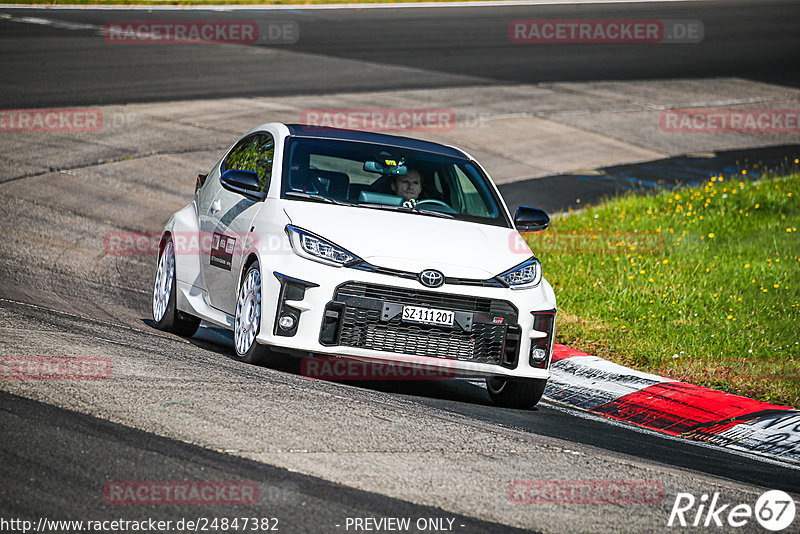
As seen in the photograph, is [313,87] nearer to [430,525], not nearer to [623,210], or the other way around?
[623,210]

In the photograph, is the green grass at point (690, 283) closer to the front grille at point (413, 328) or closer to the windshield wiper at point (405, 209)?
the windshield wiper at point (405, 209)

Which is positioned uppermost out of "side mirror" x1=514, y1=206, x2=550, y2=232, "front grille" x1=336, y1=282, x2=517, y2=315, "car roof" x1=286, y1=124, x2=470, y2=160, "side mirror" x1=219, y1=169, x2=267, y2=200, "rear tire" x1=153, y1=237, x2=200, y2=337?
"car roof" x1=286, y1=124, x2=470, y2=160

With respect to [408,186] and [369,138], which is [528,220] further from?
[369,138]

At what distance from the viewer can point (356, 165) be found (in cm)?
862

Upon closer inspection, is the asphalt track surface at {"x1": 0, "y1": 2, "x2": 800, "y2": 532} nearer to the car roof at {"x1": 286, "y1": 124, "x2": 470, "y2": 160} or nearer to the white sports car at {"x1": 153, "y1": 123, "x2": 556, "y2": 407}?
the white sports car at {"x1": 153, "y1": 123, "x2": 556, "y2": 407}

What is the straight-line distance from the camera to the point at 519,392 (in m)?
7.94

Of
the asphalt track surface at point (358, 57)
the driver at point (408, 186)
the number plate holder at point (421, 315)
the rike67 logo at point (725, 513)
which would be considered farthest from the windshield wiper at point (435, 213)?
the asphalt track surface at point (358, 57)

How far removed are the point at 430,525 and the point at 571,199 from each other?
39.2 ft

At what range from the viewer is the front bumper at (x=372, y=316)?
7215 mm

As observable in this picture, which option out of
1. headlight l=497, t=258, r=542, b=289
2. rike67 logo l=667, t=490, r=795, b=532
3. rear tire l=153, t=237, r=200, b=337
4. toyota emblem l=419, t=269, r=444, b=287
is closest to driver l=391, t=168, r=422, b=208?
headlight l=497, t=258, r=542, b=289

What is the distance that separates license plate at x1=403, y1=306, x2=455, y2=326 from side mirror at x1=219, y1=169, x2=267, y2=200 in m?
1.50

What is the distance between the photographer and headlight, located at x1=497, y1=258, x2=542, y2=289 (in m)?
7.53

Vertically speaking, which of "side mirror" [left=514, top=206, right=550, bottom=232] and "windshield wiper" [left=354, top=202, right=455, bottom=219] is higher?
"windshield wiper" [left=354, top=202, right=455, bottom=219]

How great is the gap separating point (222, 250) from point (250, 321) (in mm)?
959
